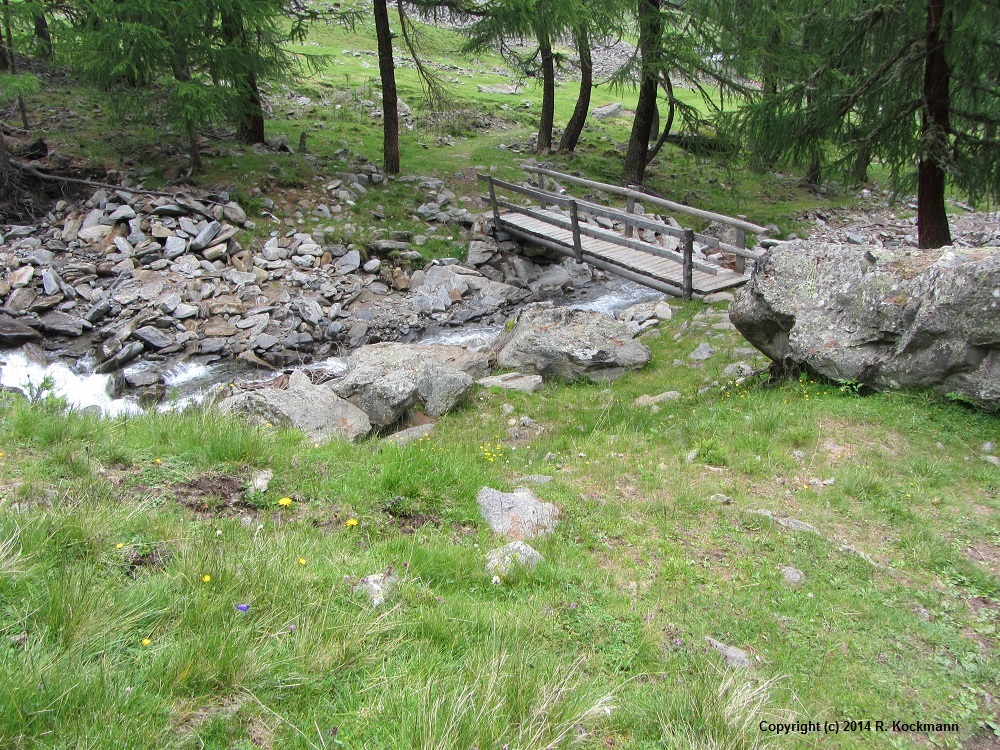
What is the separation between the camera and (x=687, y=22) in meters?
18.7

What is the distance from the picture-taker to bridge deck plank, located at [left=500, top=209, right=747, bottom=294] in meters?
13.1

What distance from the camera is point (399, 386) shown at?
30.5 feet

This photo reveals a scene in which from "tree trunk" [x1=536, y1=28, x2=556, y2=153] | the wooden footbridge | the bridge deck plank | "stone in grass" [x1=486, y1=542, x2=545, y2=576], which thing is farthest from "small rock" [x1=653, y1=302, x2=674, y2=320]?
"tree trunk" [x1=536, y1=28, x2=556, y2=153]

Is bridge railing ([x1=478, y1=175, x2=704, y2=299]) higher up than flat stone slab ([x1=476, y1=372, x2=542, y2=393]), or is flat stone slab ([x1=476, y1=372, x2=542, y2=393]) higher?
bridge railing ([x1=478, y1=175, x2=704, y2=299])

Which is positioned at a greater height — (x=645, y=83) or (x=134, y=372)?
(x=645, y=83)

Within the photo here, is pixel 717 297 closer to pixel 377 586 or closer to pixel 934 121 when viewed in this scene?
pixel 934 121

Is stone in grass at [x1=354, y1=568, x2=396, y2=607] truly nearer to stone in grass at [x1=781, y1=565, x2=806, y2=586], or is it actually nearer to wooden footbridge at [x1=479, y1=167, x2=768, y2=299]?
stone in grass at [x1=781, y1=565, x2=806, y2=586]

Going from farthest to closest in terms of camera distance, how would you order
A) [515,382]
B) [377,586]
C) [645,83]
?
1. [645,83]
2. [515,382]
3. [377,586]

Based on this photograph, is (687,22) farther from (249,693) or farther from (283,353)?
(249,693)

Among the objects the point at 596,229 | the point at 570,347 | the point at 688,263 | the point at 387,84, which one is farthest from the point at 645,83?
the point at 570,347

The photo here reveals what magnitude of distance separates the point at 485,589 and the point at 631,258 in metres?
11.7

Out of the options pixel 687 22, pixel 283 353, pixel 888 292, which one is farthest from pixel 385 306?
pixel 687 22

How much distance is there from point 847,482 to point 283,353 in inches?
409

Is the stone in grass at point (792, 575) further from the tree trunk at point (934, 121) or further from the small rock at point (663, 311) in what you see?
the tree trunk at point (934, 121)
